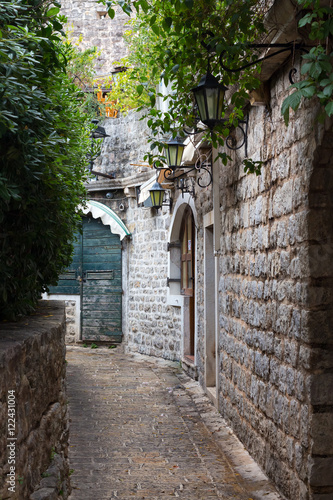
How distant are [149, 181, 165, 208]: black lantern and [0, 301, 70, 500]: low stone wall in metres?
5.90

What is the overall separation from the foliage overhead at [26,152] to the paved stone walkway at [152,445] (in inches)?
61.6

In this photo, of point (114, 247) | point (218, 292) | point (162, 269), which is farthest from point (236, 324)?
point (114, 247)

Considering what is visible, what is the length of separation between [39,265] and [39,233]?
0.46 metres

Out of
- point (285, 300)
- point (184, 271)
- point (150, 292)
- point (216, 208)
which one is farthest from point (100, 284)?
point (285, 300)

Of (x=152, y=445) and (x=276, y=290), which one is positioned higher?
(x=276, y=290)

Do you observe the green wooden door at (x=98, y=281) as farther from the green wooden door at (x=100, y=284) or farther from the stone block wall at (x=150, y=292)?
the stone block wall at (x=150, y=292)

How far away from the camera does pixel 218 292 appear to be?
6.53 m

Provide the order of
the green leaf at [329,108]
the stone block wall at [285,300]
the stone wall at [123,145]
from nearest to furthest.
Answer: the green leaf at [329,108], the stone block wall at [285,300], the stone wall at [123,145]

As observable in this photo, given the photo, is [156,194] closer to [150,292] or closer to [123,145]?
[150,292]

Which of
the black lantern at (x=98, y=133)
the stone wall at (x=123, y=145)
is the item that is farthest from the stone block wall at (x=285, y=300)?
the black lantern at (x=98, y=133)

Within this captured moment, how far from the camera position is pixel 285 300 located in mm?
3893

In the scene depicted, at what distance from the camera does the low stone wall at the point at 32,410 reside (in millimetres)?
2213

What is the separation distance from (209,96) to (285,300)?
161cm

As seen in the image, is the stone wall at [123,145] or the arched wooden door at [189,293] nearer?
the arched wooden door at [189,293]
